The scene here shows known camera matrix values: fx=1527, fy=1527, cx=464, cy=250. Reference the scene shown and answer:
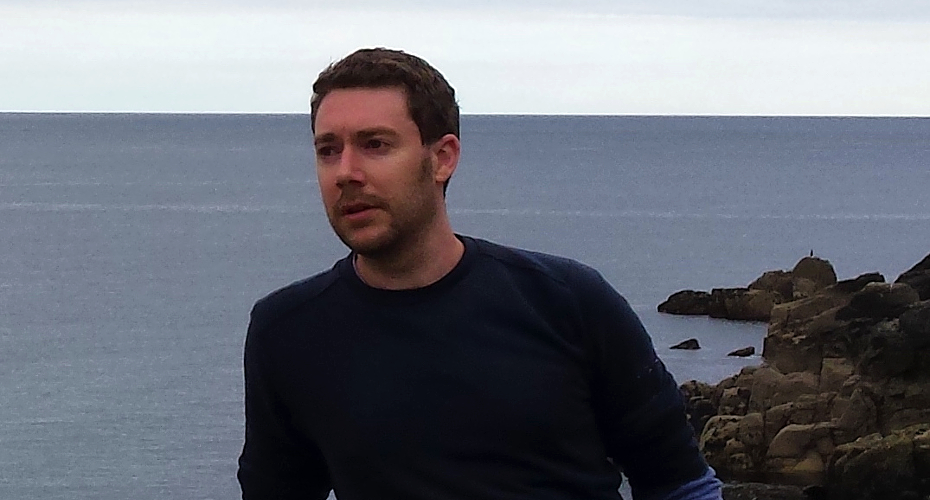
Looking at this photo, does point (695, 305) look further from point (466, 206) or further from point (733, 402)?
point (466, 206)

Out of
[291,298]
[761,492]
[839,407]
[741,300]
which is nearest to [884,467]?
[761,492]

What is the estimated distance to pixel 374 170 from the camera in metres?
3.71

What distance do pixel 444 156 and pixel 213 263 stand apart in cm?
9014

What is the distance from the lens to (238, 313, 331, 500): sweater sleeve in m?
4.01

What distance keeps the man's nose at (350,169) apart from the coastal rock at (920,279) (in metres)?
36.3

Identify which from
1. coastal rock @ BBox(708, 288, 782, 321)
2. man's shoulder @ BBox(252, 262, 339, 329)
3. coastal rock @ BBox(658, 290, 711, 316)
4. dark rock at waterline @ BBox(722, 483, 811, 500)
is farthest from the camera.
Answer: coastal rock @ BBox(658, 290, 711, 316)

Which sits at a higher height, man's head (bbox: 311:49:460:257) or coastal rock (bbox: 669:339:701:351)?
man's head (bbox: 311:49:460:257)

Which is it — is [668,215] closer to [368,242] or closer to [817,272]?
[817,272]

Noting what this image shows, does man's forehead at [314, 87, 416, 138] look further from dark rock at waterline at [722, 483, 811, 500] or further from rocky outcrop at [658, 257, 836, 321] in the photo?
rocky outcrop at [658, 257, 836, 321]

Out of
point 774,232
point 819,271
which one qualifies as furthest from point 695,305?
point 774,232

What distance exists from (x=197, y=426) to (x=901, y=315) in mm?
23169

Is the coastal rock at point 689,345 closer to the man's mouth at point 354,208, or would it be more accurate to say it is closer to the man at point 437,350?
the man at point 437,350

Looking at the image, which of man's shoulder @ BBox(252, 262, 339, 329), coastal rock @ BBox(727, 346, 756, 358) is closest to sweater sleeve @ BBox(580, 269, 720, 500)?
man's shoulder @ BBox(252, 262, 339, 329)

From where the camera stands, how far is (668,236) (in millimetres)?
109938
